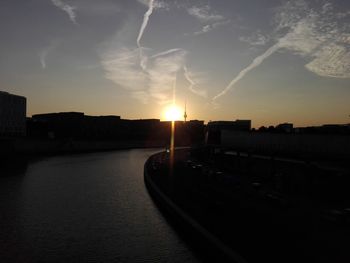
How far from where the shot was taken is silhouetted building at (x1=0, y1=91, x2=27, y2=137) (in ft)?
333

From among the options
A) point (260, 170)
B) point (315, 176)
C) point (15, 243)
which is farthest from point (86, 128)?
point (15, 243)

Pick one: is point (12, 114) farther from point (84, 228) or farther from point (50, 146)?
point (84, 228)

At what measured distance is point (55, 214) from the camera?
2009 centimetres

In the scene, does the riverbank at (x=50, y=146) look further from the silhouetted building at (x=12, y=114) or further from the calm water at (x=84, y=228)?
the calm water at (x=84, y=228)

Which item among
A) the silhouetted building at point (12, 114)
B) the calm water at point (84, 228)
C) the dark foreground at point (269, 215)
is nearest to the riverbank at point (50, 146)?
the silhouetted building at point (12, 114)

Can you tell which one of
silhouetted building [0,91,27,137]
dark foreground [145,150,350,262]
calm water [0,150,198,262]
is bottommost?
calm water [0,150,198,262]

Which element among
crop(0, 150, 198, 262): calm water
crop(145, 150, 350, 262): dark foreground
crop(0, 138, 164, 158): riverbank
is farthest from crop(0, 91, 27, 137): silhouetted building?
crop(145, 150, 350, 262): dark foreground

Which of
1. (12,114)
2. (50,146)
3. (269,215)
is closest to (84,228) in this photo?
(269,215)

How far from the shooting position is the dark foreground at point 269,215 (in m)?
11.7

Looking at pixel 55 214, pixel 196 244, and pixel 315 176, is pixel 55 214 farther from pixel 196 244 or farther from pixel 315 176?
pixel 315 176

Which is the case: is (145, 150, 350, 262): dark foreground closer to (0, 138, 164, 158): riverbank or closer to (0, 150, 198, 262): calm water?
(0, 150, 198, 262): calm water

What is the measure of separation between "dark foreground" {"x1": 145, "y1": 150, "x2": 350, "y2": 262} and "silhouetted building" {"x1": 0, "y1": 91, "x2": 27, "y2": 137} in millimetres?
81203

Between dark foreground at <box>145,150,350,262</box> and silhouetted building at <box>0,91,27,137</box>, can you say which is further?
silhouetted building at <box>0,91,27,137</box>

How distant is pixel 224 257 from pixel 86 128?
535 ft
